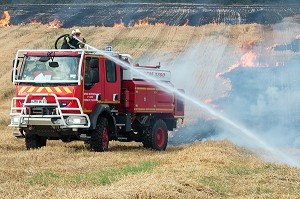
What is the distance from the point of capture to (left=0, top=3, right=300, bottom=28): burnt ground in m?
46.1

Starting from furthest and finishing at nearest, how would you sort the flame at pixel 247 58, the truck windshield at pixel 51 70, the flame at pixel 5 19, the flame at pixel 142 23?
the flame at pixel 5 19, the flame at pixel 142 23, the flame at pixel 247 58, the truck windshield at pixel 51 70

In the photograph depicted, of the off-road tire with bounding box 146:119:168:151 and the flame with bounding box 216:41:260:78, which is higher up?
the flame with bounding box 216:41:260:78

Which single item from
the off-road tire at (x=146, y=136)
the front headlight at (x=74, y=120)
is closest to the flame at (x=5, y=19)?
the off-road tire at (x=146, y=136)

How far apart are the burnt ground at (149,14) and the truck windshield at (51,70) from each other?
28.1 m

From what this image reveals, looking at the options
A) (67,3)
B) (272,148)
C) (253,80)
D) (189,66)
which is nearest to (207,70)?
(189,66)

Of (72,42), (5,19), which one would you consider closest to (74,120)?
(72,42)

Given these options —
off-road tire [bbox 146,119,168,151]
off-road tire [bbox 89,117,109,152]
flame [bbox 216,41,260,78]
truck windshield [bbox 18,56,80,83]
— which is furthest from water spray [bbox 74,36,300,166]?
flame [bbox 216,41,260,78]

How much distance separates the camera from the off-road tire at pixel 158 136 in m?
20.5

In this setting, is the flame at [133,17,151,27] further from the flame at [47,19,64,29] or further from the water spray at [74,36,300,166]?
the water spray at [74,36,300,166]

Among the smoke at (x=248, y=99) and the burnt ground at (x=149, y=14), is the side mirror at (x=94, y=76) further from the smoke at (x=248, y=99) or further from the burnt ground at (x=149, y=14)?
the burnt ground at (x=149, y=14)

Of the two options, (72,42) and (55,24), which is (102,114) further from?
(55,24)

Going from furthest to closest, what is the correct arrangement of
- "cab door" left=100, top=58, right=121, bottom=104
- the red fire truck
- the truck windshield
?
"cab door" left=100, top=58, right=121, bottom=104 → the truck windshield → the red fire truck

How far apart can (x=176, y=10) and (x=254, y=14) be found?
6058 millimetres

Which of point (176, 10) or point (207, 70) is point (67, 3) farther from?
point (207, 70)
